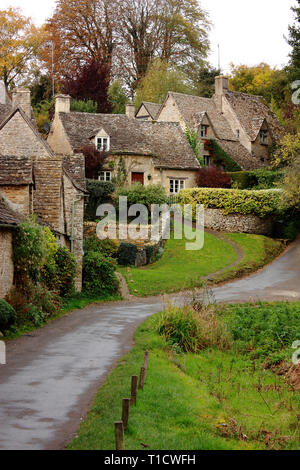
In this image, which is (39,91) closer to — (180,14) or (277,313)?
(180,14)

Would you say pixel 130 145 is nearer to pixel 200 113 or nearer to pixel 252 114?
pixel 200 113

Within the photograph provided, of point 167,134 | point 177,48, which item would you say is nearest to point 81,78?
point 167,134

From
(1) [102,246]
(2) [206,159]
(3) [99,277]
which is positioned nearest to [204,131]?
(2) [206,159]

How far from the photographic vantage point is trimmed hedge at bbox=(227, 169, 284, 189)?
53.3m

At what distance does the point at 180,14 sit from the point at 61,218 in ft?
167

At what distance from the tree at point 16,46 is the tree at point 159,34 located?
32.5 ft

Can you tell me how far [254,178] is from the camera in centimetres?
5456

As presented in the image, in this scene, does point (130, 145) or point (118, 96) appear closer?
point (130, 145)

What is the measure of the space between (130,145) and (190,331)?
35405mm

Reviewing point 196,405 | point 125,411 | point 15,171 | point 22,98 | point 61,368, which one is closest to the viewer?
point 125,411

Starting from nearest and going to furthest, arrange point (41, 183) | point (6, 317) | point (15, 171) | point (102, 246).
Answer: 1. point (6, 317)
2. point (15, 171)
3. point (41, 183)
4. point (102, 246)

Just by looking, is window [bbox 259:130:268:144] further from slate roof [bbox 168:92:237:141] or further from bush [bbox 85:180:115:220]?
bush [bbox 85:180:115:220]

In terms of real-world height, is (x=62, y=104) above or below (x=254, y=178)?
above

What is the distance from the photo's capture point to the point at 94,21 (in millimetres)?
71000
